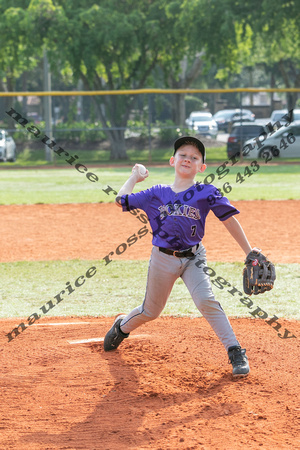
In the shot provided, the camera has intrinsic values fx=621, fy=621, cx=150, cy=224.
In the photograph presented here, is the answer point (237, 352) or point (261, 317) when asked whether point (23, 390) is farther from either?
point (261, 317)

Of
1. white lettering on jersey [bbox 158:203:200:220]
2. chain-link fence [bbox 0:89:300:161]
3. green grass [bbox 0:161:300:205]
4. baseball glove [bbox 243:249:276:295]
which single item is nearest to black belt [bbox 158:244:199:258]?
white lettering on jersey [bbox 158:203:200:220]

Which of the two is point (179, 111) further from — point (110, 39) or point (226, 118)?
point (110, 39)

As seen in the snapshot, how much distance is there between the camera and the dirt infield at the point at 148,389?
3.52m

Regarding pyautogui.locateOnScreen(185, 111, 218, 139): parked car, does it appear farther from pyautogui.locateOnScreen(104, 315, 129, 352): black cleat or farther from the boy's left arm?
the boy's left arm

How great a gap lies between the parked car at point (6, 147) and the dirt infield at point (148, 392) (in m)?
22.4

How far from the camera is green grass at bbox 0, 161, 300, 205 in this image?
1630 cm

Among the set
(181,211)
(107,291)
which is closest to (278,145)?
(107,291)

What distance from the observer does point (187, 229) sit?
14.1 ft

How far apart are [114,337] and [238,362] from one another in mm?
1057

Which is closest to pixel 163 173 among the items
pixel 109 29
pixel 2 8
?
pixel 109 29

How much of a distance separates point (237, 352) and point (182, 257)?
77 centimetres

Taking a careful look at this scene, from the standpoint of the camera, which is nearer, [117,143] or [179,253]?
[179,253]

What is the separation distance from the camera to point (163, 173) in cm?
2148

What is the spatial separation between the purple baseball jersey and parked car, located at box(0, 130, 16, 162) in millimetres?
23597
